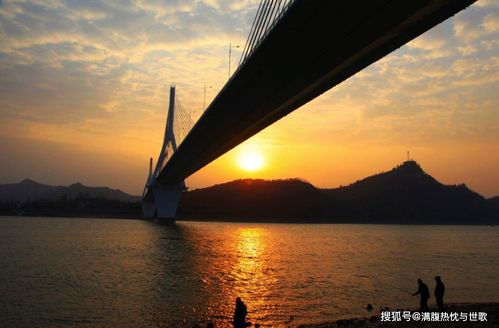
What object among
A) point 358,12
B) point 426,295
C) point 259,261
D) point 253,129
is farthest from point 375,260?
point 358,12

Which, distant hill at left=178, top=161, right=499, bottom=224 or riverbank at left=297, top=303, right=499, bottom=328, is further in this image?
distant hill at left=178, top=161, right=499, bottom=224

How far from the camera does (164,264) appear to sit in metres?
31.6

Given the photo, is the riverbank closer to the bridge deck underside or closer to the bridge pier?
the bridge deck underside

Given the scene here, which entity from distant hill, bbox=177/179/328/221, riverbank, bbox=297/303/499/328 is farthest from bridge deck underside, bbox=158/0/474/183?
distant hill, bbox=177/179/328/221

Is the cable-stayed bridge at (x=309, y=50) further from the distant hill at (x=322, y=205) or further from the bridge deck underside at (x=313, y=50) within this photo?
the distant hill at (x=322, y=205)

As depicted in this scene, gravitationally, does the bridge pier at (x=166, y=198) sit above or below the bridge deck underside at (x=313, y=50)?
below

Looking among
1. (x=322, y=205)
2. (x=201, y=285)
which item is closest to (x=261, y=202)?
(x=322, y=205)

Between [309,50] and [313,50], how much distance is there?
175 mm

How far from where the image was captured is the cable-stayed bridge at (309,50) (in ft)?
49.9

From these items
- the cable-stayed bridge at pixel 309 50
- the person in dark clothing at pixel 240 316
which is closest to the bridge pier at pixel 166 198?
the cable-stayed bridge at pixel 309 50

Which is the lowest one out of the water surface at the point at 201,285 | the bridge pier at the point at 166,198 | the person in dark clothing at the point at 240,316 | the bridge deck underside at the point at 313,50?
the water surface at the point at 201,285

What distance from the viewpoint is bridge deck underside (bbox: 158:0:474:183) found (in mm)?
15177

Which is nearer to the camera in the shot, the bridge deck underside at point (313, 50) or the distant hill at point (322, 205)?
the bridge deck underside at point (313, 50)

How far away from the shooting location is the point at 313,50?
19.2m
